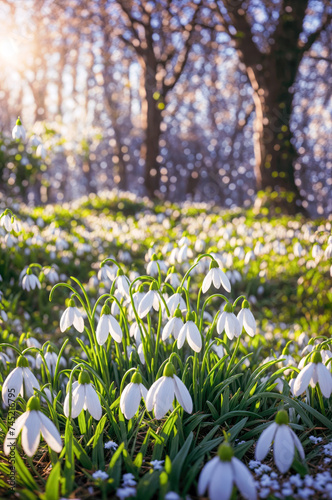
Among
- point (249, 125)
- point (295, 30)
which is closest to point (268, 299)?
point (295, 30)

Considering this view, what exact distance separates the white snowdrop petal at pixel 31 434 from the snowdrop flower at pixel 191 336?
0.60m

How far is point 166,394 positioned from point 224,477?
399 millimetres

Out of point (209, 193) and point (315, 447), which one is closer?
point (315, 447)

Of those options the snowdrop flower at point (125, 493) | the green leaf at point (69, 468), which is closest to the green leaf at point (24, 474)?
the green leaf at point (69, 468)

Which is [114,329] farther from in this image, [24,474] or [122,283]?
[24,474]

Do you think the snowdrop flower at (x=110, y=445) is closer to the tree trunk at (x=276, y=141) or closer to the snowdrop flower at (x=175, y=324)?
the snowdrop flower at (x=175, y=324)

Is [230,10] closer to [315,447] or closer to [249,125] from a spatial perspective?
[315,447]

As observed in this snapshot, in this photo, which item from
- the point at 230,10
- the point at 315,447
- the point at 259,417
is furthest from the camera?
the point at 230,10

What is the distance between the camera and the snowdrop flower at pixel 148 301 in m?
1.88

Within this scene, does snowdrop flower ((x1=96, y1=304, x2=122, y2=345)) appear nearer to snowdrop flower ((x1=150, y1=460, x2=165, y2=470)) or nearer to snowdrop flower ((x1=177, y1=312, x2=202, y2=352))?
snowdrop flower ((x1=177, y1=312, x2=202, y2=352))

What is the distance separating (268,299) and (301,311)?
0.38 meters

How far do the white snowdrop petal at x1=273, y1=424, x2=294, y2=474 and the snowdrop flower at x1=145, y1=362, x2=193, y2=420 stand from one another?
0.32 m

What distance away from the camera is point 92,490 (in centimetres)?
157

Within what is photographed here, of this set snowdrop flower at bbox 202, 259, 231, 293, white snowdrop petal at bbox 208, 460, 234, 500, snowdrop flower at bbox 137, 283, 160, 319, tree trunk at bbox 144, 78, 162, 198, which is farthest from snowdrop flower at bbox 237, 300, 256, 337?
tree trunk at bbox 144, 78, 162, 198
